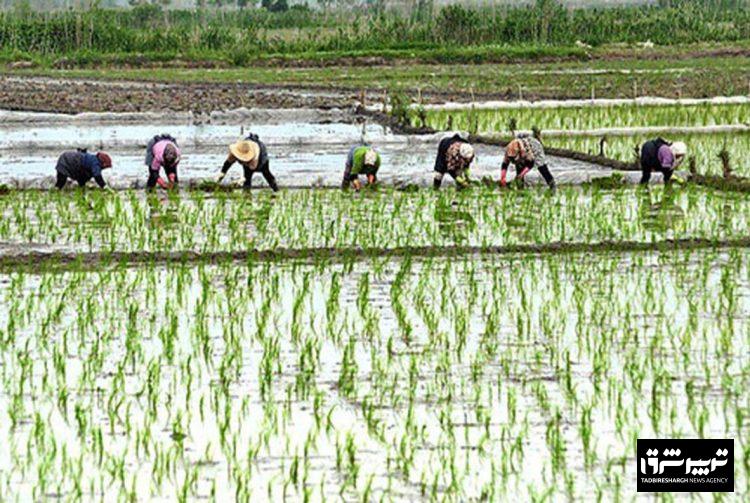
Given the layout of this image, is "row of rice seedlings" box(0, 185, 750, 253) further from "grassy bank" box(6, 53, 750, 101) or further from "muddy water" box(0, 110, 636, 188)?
"grassy bank" box(6, 53, 750, 101)

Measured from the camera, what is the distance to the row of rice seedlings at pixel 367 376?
5102mm

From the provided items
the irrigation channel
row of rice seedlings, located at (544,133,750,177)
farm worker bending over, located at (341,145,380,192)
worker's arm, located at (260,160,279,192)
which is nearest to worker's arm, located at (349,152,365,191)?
farm worker bending over, located at (341,145,380,192)

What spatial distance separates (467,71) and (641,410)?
23.2 metres

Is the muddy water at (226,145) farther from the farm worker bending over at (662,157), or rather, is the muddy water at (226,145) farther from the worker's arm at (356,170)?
the farm worker bending over at (662,157)

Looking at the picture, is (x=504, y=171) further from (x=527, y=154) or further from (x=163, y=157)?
(x=163, y=157)

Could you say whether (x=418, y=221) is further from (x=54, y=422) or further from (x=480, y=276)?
(x=54, y=422)

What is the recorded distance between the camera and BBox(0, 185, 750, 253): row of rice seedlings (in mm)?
9812

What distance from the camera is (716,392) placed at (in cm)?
600

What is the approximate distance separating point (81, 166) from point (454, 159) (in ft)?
9.19

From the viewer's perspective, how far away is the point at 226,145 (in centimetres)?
1670

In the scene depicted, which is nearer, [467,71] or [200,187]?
[200,187]

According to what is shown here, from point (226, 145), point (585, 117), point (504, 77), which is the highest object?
point (504, 77)

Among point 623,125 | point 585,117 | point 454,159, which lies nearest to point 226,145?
point 623,125

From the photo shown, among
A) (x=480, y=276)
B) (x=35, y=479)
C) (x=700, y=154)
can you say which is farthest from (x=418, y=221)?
(x=35, y=479)
